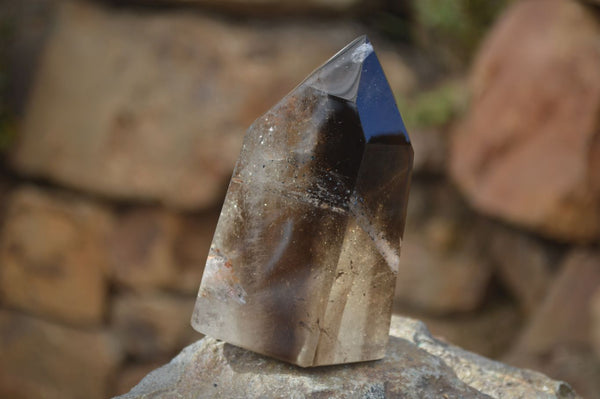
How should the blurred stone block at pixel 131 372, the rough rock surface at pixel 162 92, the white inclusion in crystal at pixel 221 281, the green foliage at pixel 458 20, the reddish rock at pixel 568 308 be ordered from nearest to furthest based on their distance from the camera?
the white inclusion in crystal at pixel 221 281, the reddish rock at pixel 568 308, the green foliage at pixel 458 20, the rough rock surface at pixel 162 92, the blurred stone block at pixel 131 372

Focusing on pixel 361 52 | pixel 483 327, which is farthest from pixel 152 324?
pixel 361 52

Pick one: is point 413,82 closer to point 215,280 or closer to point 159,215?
point 159,215

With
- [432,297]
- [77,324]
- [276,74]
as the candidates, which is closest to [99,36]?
[276,74]

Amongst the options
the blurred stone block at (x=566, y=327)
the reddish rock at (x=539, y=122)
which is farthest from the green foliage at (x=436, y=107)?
the blurred stone block at (x=566, y=327)

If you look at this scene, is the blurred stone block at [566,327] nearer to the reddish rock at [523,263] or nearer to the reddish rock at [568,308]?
the reddish rock at [568,308]

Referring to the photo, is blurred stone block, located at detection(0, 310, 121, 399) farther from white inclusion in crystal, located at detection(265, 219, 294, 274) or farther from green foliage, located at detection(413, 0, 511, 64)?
white inclusion in crystal, located at detection(265, 219, 294, 274)

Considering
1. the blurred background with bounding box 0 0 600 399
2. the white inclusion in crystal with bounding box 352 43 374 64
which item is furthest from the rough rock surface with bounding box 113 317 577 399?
the blurred background with bounding box 0 0 600 399

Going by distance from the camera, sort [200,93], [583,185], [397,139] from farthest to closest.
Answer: [200,93] → [583,185] → [397,139]
